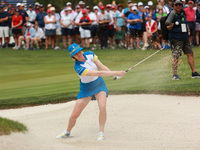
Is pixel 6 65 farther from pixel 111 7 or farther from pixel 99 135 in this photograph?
pixel 99 135

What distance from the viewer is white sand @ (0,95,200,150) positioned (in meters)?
6.64

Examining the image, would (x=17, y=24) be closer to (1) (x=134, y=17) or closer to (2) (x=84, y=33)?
(2) (x=84, y=33)

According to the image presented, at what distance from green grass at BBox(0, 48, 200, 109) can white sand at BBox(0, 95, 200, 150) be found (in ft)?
2.45

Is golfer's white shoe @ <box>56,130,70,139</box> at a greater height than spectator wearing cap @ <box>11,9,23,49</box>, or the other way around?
spectator wearing cap @ <box>11,9,23,49</box>

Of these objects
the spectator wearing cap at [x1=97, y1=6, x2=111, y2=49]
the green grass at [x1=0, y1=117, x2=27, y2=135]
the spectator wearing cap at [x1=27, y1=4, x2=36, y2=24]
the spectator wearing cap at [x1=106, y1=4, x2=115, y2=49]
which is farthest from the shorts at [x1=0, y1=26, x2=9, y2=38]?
the green grass at [x1=0, y1=117, x2=27, y2=135]

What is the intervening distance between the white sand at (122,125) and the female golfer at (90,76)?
503 millimetres

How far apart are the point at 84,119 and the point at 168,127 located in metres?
1.83

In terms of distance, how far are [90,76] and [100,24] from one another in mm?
14020

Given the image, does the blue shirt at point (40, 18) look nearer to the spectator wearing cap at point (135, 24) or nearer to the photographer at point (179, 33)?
the spectator wearing cap at point (135, 24)

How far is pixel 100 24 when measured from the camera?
20.9 metres

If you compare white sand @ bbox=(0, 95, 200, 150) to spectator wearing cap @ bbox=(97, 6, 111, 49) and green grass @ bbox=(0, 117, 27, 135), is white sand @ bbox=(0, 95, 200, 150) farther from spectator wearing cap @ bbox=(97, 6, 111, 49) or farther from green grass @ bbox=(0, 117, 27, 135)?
spectator wearing cap @ bbox=(97, 6, 111, 49)

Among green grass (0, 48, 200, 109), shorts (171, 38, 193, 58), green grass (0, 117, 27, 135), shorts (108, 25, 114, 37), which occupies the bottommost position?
green grass (0, 48, 200, 109)

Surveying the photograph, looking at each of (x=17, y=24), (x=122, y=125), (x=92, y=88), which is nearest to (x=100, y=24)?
(x=17, y=24)

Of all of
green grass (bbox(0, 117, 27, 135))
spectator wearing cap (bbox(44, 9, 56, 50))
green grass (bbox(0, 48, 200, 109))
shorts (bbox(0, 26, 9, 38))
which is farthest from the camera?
shorts (bbox(0, 26, 9, 38))
